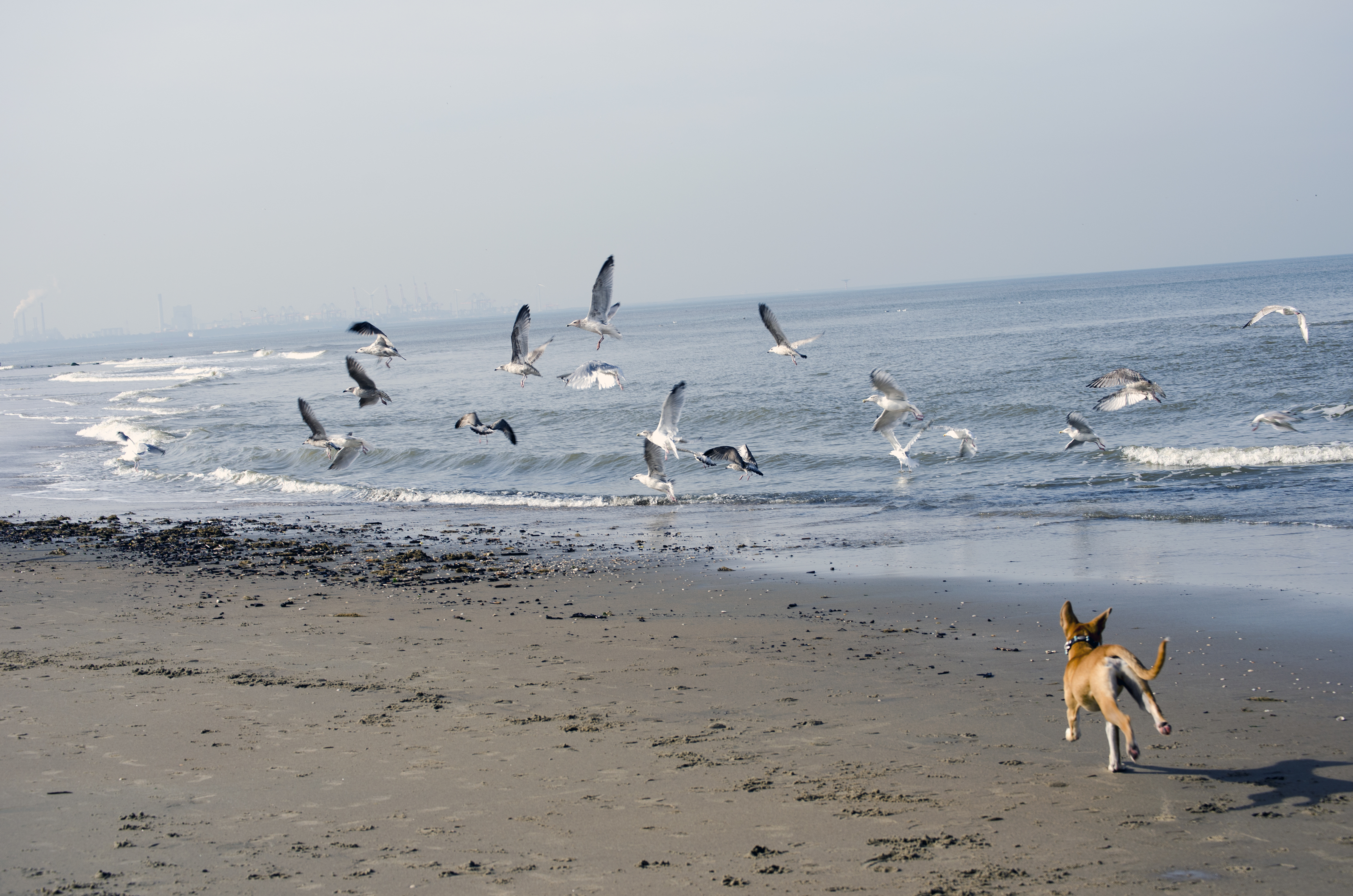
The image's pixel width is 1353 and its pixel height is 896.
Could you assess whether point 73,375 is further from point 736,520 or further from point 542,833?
point 542,833

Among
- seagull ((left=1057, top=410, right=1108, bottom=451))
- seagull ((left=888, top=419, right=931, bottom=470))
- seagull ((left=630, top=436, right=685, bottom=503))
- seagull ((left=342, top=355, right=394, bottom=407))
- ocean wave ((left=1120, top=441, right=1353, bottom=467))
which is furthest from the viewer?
ocean wave ((left=1120, top=441, right=1353, bottom=467))

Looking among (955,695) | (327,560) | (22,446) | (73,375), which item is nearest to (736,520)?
(327,560)

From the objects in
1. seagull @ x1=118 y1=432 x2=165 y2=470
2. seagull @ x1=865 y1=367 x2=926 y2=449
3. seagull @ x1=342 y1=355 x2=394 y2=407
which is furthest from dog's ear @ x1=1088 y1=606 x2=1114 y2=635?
seagull @ x1=118 y1=432 x2=165 y2=470

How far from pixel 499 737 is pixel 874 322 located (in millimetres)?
101648

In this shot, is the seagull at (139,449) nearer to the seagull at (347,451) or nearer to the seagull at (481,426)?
the seagull at (347,451)

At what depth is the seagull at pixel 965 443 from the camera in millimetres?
17219

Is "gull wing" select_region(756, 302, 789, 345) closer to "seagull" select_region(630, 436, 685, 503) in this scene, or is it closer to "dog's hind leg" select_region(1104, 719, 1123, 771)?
"seagull" select_region(630, 436, 685, 503)

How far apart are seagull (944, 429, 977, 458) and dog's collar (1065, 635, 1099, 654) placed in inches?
448

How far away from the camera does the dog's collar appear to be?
5637mm

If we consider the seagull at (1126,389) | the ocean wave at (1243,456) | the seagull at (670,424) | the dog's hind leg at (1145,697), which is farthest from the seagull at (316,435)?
the ocean wave at (1243,456)

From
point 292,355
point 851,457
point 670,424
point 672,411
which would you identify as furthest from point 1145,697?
point 292,355

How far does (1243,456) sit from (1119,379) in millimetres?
4339

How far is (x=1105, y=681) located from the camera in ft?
16.7

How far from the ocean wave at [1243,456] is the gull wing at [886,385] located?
5929 millimetres
